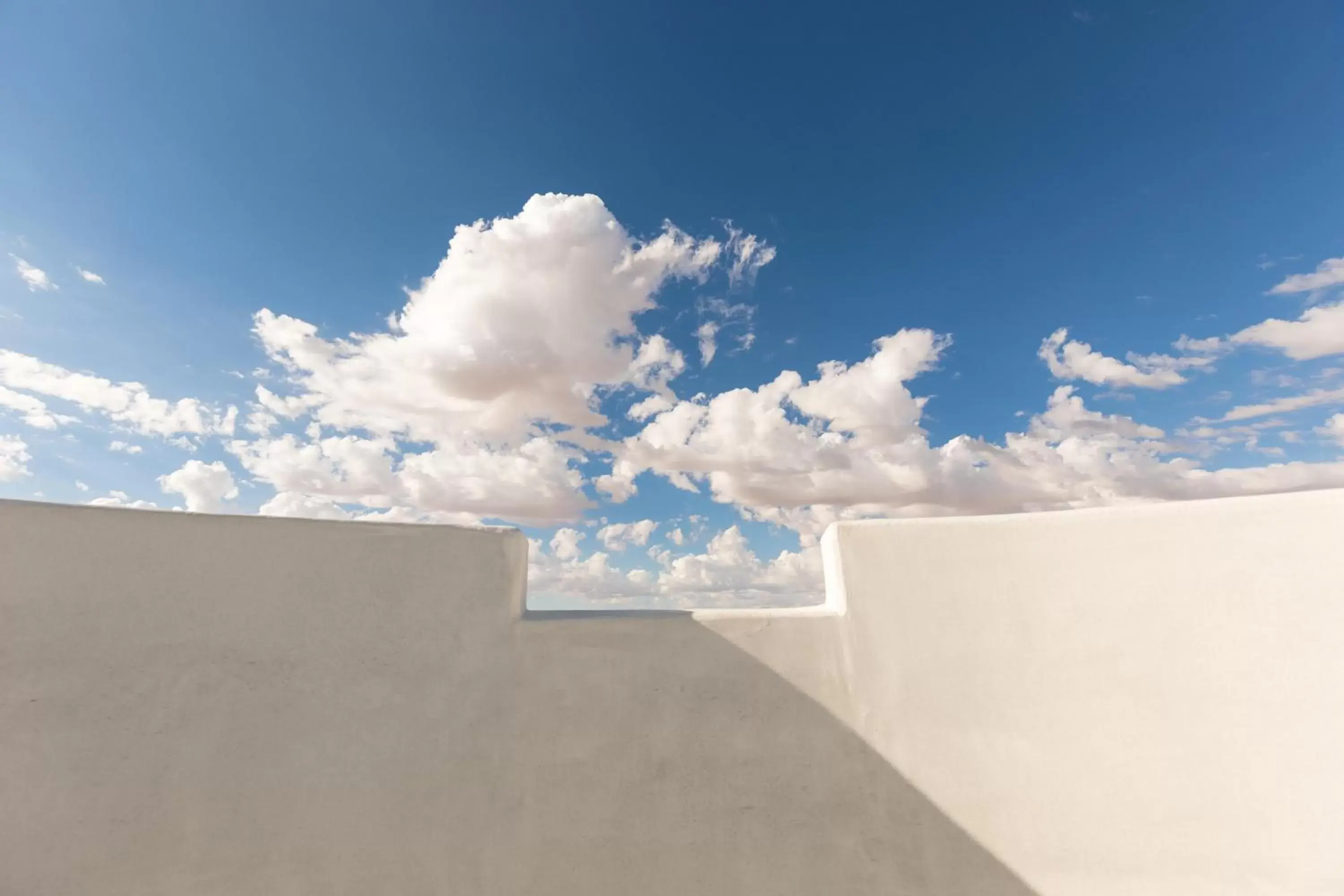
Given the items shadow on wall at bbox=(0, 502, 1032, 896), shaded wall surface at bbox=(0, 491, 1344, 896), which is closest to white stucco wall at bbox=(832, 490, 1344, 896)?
shaded wall surface at bbox=(0, 491, 1344, 896)

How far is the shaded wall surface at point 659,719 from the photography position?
339 centimetres

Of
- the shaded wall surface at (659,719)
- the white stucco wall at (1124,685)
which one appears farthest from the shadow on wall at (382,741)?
the white stucco wall at (1124,685)

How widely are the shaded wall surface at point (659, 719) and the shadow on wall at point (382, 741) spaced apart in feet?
0.05

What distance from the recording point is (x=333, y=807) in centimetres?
346

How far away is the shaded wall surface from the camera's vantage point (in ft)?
11.1

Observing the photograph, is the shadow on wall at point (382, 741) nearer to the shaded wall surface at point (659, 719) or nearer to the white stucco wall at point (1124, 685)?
the shaded wall surface at point (659, 719)

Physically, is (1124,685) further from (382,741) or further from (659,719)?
(382,741)

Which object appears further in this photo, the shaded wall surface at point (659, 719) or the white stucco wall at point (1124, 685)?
the white stucco wall at point (1124, 685)

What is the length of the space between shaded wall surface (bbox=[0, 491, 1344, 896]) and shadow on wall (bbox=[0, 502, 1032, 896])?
0.01 meters

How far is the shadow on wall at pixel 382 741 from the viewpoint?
10.9 ft

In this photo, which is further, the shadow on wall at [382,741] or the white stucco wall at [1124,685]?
the white stucco wall at [1124,685]

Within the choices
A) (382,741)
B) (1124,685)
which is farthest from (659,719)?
(1124,685)

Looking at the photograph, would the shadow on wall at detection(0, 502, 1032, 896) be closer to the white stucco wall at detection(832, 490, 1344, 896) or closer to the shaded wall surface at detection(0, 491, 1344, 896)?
the shaded wall surface at detection(0, 491, 1344, 896)

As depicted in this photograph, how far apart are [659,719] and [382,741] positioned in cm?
155
